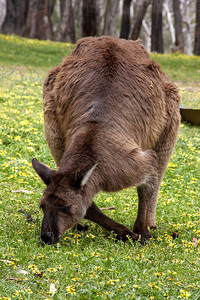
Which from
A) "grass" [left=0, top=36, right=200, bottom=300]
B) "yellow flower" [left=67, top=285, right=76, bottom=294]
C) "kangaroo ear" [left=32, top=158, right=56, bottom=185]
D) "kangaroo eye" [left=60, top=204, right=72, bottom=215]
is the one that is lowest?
"grass" [left=0, top=36, right=200, bottom=300]

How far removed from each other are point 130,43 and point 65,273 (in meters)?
2.99

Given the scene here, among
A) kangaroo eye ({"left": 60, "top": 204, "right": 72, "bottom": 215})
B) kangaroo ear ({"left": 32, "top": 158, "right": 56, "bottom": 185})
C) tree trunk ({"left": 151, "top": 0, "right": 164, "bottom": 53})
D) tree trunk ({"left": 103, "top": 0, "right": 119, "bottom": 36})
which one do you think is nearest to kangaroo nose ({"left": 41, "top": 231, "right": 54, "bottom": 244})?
kangaroo eye ({"left": 60, "top": 204, "right": 72, "bottom": 215})

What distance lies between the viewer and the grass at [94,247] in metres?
4.02

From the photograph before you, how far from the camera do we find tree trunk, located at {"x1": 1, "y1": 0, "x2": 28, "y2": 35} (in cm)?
2783

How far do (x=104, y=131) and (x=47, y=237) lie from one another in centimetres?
119

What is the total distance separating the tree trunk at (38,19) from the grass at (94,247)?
674 inches

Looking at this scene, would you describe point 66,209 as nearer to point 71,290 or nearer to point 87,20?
point 71,290

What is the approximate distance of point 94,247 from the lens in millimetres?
4961

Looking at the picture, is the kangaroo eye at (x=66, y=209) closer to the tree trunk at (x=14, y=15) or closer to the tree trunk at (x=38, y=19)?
the tree trunk at (x=38, y=19)

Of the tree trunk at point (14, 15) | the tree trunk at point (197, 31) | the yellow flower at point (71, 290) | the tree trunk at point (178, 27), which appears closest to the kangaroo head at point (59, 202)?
the yellow flower at point (71, 290)

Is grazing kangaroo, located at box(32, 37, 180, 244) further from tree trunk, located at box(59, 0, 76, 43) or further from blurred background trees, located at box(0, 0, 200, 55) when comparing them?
tree trunk, located at box(59, 0, 76, 43)

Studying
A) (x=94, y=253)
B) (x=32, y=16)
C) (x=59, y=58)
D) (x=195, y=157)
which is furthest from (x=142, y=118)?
(x=32, y=16)

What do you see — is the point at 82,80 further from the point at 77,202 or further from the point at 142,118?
the point at 77,202

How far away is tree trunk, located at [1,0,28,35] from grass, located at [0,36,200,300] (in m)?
19.7
